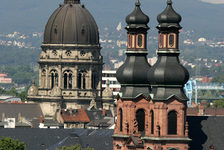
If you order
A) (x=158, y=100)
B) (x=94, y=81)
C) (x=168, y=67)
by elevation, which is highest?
Result: (x=168, y=67)

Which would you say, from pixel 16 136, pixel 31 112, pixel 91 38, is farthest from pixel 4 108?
pixel 16 136

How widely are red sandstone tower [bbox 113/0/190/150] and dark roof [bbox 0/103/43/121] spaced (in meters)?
84.9

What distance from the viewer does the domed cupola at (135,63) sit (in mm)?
101625

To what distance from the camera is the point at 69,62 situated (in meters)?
196

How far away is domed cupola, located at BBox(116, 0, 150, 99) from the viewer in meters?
102

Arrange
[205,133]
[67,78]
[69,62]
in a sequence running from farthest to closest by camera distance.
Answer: [69,62], [67,78], [205,133]

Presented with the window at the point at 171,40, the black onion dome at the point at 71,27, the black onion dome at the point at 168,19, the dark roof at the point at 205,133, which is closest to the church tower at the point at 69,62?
the black onion dome at the point at 71,27

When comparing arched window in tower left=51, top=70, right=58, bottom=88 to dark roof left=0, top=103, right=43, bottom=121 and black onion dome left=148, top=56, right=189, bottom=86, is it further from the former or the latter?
black onion dome left=148, top=56, right=189, bottom=86

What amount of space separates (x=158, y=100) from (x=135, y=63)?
755 centimetres

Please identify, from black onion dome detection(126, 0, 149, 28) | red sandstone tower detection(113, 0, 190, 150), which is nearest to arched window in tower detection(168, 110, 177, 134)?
red sandstone tower detection(113, 0, 190, 150)

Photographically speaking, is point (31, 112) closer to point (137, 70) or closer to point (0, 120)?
point (0, 120)

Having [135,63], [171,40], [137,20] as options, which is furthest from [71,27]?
[171,40]

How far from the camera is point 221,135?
3856 inches

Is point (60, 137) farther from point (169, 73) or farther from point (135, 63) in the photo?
point (169, 73)
